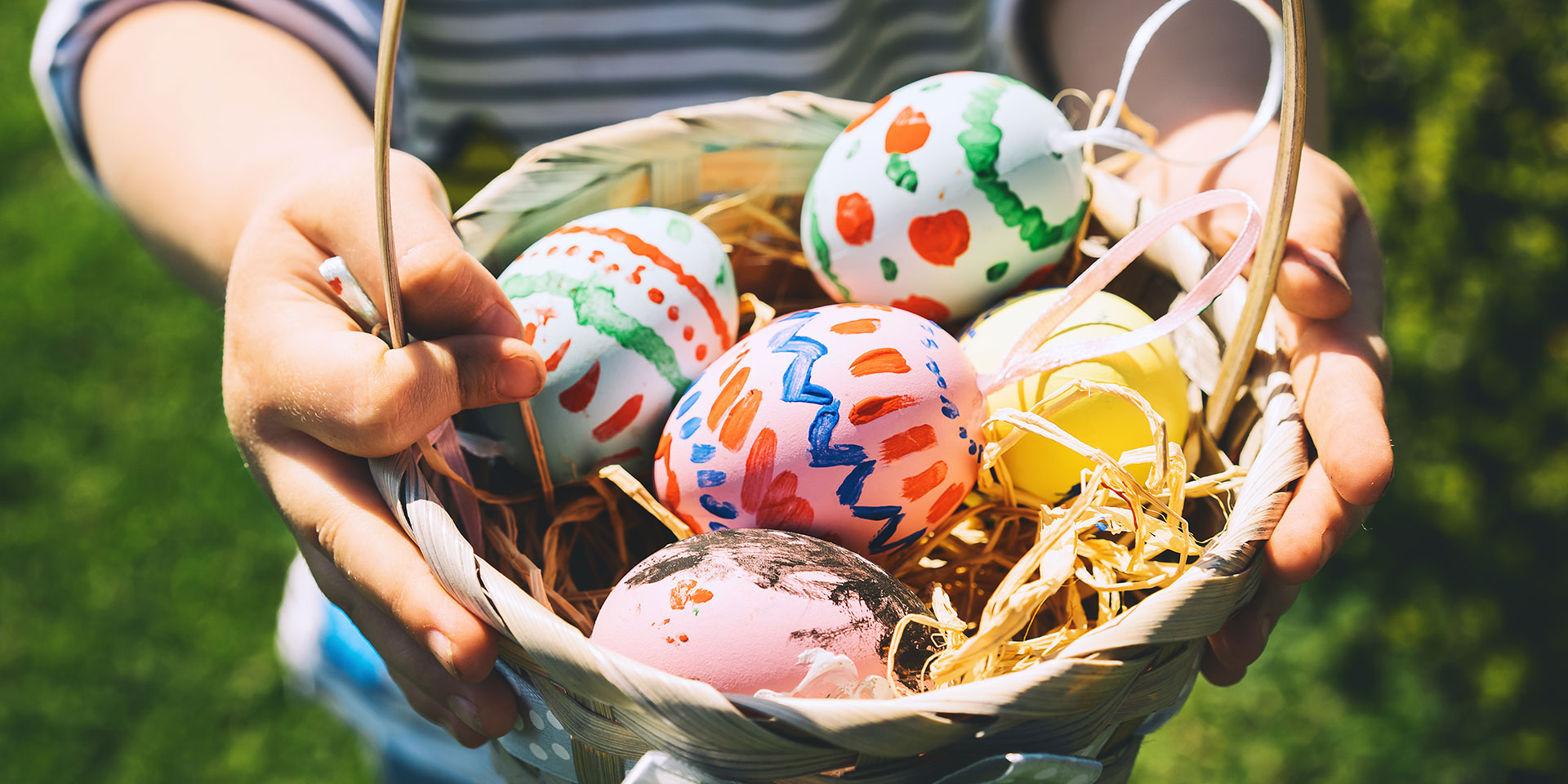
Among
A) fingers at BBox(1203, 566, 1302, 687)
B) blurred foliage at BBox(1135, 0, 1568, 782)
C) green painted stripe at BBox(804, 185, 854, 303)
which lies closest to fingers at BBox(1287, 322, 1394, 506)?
fingers at BBox(1203, 566, 1302, 687)

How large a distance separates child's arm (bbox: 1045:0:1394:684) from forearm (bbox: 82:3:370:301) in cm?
101

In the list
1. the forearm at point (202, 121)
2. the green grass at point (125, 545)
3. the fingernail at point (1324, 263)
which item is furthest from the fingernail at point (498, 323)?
the green grass at point (125, 545)

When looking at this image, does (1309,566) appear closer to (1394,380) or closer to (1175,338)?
(1175,338)

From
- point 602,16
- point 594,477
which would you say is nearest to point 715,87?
point 602,16

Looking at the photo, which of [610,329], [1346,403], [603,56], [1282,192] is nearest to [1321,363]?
[1346,403]

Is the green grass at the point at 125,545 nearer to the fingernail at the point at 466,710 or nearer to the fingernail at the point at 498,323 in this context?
the fingernail at the point at 466,710

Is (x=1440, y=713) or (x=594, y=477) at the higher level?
(x=594, y=477)

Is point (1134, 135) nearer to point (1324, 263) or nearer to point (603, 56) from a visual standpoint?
point (1324, 263)

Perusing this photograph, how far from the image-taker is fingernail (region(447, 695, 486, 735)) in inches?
34.7

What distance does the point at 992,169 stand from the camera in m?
1.16

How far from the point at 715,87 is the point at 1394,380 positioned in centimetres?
154

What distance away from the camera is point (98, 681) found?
201cm

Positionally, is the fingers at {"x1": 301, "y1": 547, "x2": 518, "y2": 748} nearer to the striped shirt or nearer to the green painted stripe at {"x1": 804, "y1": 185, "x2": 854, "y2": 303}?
the green painted stripe at {"x1": 804, "y1": 185, "x2": 854, "y2": 303}

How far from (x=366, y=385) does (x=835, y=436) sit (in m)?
0.42
